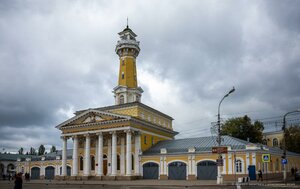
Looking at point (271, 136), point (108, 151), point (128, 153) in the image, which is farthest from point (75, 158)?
point (271, 136)

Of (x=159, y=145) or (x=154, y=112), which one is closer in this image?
(x=159, y=145)

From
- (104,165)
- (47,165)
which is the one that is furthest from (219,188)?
(47,165)

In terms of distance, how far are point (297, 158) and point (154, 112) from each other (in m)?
29.9

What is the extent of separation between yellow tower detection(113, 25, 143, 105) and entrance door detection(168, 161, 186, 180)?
15.6 meters

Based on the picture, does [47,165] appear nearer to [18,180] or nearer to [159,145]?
[159,145]

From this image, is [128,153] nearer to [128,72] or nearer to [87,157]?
[87,157]

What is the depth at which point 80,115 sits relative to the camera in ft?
191

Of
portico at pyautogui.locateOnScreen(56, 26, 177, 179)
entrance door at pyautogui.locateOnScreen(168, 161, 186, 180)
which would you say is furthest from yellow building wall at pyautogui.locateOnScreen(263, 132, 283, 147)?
entrance door at pyautogui.locateOnScreen(168, 161, 186, 180)

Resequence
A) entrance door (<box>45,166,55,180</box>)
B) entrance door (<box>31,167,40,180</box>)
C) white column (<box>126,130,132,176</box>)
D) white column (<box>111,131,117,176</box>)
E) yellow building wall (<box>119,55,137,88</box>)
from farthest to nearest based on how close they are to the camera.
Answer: entrance door (<box>31,167,40,180</box>), entrance door (<box>45,166,55,180</box>), yellow building wall (<box>119,55,137,88</box>), white column (<box>111,131,117,176</box>), white column (<box>126,130,132,176</box>)

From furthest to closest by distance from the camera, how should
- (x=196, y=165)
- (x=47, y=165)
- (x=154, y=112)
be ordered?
(x=47, y=165)
(x=154, y=112)
(x=196, y=165)

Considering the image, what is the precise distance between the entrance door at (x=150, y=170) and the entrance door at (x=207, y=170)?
24.5 feet

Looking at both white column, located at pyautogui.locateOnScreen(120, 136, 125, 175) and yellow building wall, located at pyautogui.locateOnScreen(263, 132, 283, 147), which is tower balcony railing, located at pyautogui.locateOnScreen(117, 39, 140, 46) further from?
yellow building wall, located at pyautogui.locateOnScreen(263, 132, 283, 147)

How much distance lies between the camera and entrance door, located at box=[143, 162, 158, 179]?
5228cm

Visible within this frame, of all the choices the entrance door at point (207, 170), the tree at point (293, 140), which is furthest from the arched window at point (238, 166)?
the tree at point (293, 140)
